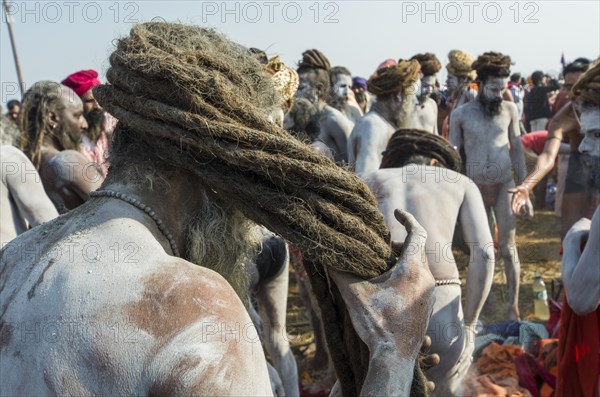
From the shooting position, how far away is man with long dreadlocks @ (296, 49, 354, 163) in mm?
7781

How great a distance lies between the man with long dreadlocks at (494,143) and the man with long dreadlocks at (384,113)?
123 cm

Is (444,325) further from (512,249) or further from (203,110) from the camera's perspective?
(512,249)

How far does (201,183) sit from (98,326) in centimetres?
41

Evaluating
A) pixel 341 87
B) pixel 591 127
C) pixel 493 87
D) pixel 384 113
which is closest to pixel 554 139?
pixel 493 87

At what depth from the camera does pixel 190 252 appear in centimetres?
161

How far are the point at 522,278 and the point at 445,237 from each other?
16.1ft

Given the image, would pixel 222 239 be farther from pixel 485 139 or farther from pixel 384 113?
pixel 485 139

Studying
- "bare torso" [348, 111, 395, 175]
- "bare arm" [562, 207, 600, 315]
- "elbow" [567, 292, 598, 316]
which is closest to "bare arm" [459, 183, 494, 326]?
"bare arm" [562, 207, 600, 315]

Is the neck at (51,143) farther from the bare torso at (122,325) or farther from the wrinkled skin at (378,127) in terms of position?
the bare torso at (122,325)

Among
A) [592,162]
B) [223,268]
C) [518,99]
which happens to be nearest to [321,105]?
[592,162]

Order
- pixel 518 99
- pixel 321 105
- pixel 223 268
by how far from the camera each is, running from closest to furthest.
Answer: pixel 223 268, pixel 321 105, pixel 518 99

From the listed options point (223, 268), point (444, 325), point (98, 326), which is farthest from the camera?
point (444, 325)

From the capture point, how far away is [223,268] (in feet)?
5.65

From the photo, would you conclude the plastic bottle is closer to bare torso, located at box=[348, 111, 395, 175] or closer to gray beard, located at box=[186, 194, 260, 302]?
bare torso, located at box=[348, 111, 395, 175]
